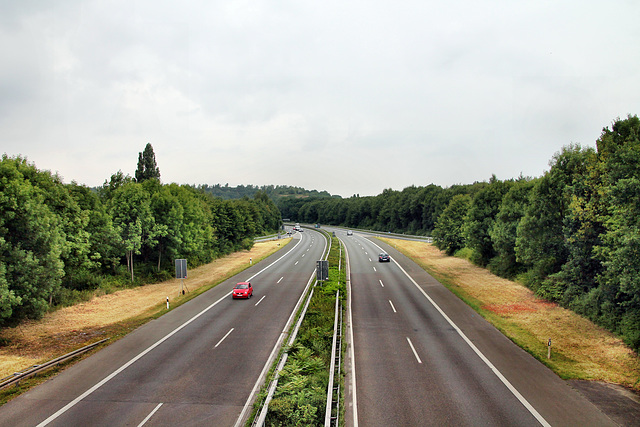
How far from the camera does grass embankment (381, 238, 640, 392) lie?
56.3 feet

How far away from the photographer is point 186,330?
22297mm

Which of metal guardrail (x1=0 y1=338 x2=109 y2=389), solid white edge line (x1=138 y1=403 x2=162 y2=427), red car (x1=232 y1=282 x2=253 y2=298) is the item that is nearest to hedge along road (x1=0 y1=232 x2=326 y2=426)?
solid white edge line (x1=138 y1=403 x2=162 y2=427)

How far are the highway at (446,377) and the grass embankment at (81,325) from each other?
14.3 meters

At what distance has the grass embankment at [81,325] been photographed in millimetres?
19484

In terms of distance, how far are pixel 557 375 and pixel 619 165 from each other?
14161 mm

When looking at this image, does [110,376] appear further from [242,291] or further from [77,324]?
[242,291]

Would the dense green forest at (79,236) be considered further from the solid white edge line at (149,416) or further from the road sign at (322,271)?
the road sign at (322,271)

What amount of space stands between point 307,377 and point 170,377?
5937 millimetres

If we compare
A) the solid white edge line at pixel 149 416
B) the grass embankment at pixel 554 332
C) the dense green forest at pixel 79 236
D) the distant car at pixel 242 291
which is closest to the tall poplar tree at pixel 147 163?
the dense green forest at pixel 79 236

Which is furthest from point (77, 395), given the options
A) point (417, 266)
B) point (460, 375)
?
point (417, 266)

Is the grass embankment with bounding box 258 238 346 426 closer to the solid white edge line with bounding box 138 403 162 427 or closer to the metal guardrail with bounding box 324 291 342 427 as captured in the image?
the metal guardrail with bounding box 324 291 342 427

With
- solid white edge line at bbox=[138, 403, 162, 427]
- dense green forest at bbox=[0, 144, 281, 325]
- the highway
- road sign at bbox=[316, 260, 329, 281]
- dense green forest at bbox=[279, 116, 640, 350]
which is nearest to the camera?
solid white edge line at bbox=[138, 403, 162, 427]

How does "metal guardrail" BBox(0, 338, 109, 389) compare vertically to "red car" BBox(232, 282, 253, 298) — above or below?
below

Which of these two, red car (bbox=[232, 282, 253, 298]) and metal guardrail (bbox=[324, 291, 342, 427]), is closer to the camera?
metal guardrail (bbox=[324, 291, 342, 427])
